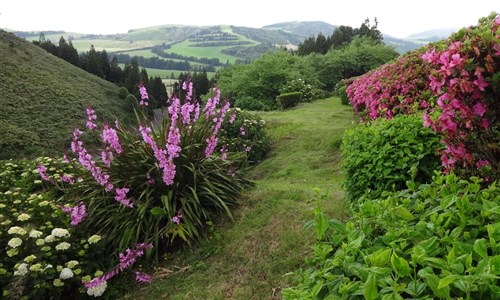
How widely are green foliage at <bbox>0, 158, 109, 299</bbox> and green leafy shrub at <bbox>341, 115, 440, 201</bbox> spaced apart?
2946mm

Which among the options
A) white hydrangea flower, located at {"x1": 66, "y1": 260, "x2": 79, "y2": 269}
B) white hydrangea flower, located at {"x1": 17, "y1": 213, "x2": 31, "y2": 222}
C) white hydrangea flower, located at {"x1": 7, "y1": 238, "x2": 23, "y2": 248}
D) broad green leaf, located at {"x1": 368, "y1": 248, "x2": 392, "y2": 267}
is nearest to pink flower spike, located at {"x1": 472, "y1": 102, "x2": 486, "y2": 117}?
broad green leaf, located at {"x1": 368, "y1": 248, "x2": 392, "y2": 267}

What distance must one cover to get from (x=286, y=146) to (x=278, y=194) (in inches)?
196

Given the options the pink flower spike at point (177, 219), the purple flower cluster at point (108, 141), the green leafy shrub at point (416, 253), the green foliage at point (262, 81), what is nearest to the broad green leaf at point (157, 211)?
the pink flower spike at point (177, 219)

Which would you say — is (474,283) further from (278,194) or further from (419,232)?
(278,194)

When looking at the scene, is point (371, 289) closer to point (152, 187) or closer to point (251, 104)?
point (152, 187)

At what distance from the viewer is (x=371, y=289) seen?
1.17 metres

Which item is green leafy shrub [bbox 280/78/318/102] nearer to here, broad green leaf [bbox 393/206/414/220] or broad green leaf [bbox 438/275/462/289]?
broad green leaf [bbox 393/206/414/220]

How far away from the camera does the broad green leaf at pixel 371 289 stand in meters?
1.16

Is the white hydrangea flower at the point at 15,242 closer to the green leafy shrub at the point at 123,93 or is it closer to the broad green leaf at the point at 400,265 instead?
the broad green leaf at the point at 400,265

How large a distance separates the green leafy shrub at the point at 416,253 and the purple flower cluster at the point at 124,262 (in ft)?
8.71

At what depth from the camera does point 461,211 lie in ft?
5.18

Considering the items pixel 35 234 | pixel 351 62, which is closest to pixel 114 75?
pixel 351 62

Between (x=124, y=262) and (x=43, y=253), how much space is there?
802 millimetres

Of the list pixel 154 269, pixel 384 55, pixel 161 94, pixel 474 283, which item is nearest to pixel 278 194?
pixel 154 269
